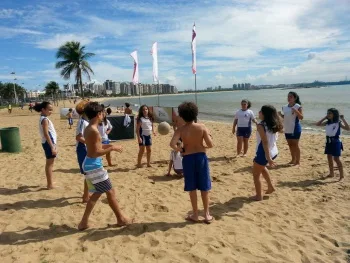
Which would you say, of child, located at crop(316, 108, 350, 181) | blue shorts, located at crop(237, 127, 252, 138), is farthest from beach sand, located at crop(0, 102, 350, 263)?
blue shorts, located at crop(237, 127, 252, 138)

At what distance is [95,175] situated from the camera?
373 cm

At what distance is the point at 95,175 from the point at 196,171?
4.23 ft

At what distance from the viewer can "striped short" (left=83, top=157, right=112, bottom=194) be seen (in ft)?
12.2

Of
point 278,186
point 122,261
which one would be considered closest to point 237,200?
point 278,186

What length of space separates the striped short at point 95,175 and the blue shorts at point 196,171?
1.04 m

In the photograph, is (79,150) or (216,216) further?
(79,150)

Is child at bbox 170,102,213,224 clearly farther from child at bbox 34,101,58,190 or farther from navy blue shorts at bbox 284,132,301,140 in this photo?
navy blue shorts at bbox 284,132,301,140

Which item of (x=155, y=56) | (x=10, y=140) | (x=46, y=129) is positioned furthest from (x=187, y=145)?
(x=155, y=56)

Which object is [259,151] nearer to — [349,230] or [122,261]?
[349,230]

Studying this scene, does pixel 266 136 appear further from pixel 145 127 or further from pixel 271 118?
pixel 145 127

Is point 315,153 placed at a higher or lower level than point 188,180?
lower

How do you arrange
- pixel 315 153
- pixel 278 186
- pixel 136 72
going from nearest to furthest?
pixel 278 186, pixel 315 153, pixel 136 72

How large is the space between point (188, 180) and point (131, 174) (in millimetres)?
3162

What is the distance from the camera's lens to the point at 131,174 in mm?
6840
